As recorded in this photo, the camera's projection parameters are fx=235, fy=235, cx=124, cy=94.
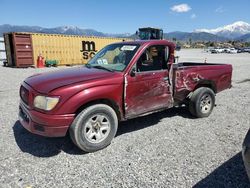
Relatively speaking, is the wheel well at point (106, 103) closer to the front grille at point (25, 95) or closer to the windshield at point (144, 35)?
the front grille at point (25, 95)

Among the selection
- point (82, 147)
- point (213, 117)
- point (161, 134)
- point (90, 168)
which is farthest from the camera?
point (213, 117)

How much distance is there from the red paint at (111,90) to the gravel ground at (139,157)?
1.63 ft

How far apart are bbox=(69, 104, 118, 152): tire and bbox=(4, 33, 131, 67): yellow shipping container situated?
17.8 m

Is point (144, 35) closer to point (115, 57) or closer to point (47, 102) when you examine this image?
point (115, 57)

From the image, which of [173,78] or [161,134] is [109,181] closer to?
[161,134]

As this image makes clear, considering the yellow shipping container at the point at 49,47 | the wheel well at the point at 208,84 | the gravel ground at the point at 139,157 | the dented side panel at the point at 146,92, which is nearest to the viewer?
the gravel ground at the point at 139,157

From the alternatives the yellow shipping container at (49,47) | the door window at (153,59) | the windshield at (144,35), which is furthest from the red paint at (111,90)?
the windshield at (144,35)

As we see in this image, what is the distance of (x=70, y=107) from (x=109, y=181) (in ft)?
4.14

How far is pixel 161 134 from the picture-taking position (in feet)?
15.9

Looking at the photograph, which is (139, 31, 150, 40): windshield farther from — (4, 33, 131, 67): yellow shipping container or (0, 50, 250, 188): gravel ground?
(0, 50, 250, 188): gravel ground

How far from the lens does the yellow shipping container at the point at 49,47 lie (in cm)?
1958

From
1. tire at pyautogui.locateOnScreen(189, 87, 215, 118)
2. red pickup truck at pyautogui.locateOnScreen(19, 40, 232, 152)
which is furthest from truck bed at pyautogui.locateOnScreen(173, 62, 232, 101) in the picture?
tire at pyautogui.locateOnScreen(189, 87, 215, 118)

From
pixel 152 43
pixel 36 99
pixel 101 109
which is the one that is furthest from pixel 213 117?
pixel 36 99

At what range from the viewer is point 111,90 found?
13.4 feet
